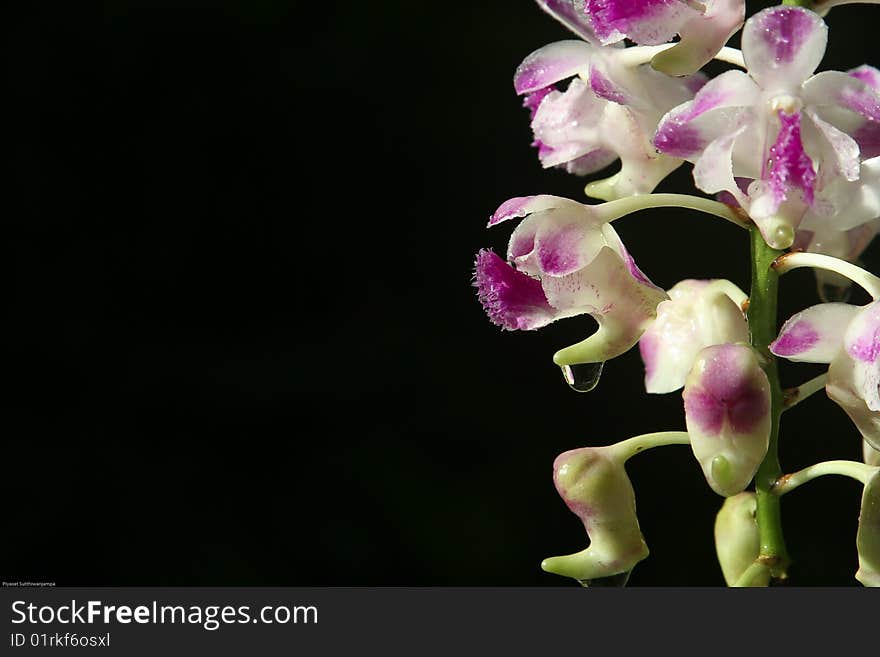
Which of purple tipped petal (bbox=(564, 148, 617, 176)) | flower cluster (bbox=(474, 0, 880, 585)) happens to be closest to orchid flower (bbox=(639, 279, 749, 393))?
flower cluster (bbox=(474, 0, 880, 585))

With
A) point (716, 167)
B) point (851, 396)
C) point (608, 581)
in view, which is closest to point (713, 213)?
point (716, 167)

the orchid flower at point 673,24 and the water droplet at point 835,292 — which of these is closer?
the orchid flower at point 673,24

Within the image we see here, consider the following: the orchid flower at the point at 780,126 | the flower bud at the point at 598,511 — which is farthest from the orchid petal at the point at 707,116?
the flower bud at the point at 598,511

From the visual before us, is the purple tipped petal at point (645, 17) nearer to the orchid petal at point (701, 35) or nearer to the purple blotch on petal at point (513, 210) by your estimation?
the orchid petal at point (701, 35)

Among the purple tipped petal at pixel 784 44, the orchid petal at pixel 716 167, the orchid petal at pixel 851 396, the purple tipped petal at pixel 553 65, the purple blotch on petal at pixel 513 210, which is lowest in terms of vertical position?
the orchid petal at pixel 851 396

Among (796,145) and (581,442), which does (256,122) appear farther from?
(796,145)

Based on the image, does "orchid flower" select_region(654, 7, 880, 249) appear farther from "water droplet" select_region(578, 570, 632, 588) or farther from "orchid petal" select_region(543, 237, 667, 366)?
"water droplet" select_region(578, 570, 632, 588)

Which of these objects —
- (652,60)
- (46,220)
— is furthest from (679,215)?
(652,60)
